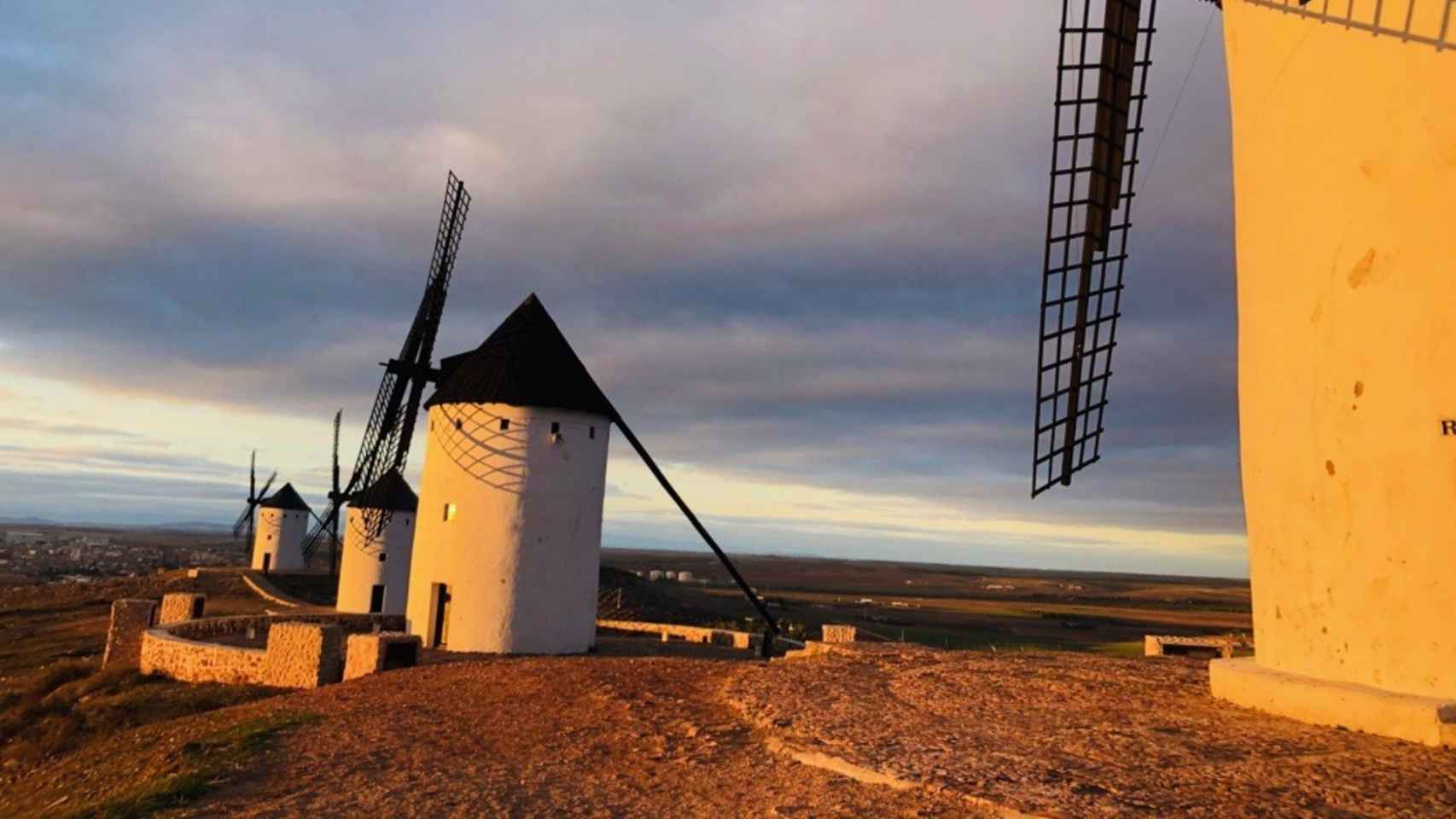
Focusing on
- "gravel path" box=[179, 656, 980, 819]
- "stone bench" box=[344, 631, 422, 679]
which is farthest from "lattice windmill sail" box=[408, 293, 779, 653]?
"gravel path" box=[179, 656, 980, 819]

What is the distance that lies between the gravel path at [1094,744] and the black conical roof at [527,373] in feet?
28.5

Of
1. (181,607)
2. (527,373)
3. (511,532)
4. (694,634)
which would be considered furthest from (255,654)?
(694,634)

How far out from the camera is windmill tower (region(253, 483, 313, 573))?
149 feet

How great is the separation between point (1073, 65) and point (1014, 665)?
7229 mm

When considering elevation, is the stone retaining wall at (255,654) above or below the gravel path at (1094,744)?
below

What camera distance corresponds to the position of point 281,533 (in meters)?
45.4

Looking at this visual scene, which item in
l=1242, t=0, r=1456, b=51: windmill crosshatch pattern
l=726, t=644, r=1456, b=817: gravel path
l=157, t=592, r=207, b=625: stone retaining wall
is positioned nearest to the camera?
l=726, t=644, r=1456, b=817: gravel path

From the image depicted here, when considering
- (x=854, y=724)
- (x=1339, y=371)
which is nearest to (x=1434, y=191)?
(x=1339, y=371)

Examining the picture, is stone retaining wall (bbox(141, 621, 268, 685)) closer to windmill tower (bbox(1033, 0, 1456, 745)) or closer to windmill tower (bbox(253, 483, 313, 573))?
windmill tower (bbox(1033, 0, 1456, 745))

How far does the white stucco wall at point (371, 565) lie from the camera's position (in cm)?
3044

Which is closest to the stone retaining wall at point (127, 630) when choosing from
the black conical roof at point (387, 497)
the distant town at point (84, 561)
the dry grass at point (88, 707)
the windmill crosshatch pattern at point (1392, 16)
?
the dry grass at point (88, 707)

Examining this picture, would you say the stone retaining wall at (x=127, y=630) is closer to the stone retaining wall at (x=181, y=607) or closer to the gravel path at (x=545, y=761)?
the stone retaining wall at (x=181, y=607)

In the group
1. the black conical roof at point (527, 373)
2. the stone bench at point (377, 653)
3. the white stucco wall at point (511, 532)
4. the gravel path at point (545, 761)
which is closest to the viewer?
the gravel path at point (545, 761)

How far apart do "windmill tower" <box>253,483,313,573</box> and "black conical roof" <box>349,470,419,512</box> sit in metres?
16.8
